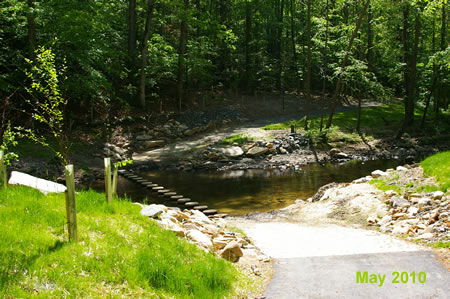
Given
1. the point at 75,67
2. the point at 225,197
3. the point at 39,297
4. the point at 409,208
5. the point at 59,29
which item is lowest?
the point at 225,197

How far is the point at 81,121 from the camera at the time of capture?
23875 mm

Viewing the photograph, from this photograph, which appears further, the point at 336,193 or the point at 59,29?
the point at 59,29

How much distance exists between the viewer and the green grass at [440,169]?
9.90m

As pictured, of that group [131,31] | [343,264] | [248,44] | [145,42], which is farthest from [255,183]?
[248,44]

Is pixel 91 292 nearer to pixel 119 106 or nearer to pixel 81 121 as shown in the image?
pixel 81 121

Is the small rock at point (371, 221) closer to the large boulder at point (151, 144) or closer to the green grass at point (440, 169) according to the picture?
the green grass at point (440, 169)

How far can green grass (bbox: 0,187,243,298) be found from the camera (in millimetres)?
4074

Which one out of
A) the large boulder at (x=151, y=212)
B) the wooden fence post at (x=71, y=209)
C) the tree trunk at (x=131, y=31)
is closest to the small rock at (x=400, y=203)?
the large boulder at (x=151, y=212)

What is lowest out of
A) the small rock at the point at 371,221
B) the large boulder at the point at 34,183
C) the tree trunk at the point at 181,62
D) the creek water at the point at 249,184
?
the creek water at the point at 249,184

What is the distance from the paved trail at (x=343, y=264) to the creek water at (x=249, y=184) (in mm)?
4782

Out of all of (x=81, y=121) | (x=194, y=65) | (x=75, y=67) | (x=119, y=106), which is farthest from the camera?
(x=194, y=65)

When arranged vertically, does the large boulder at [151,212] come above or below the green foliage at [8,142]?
below

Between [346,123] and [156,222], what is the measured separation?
77.2 ft

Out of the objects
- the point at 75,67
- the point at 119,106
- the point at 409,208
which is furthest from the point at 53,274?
the point at 119,106
